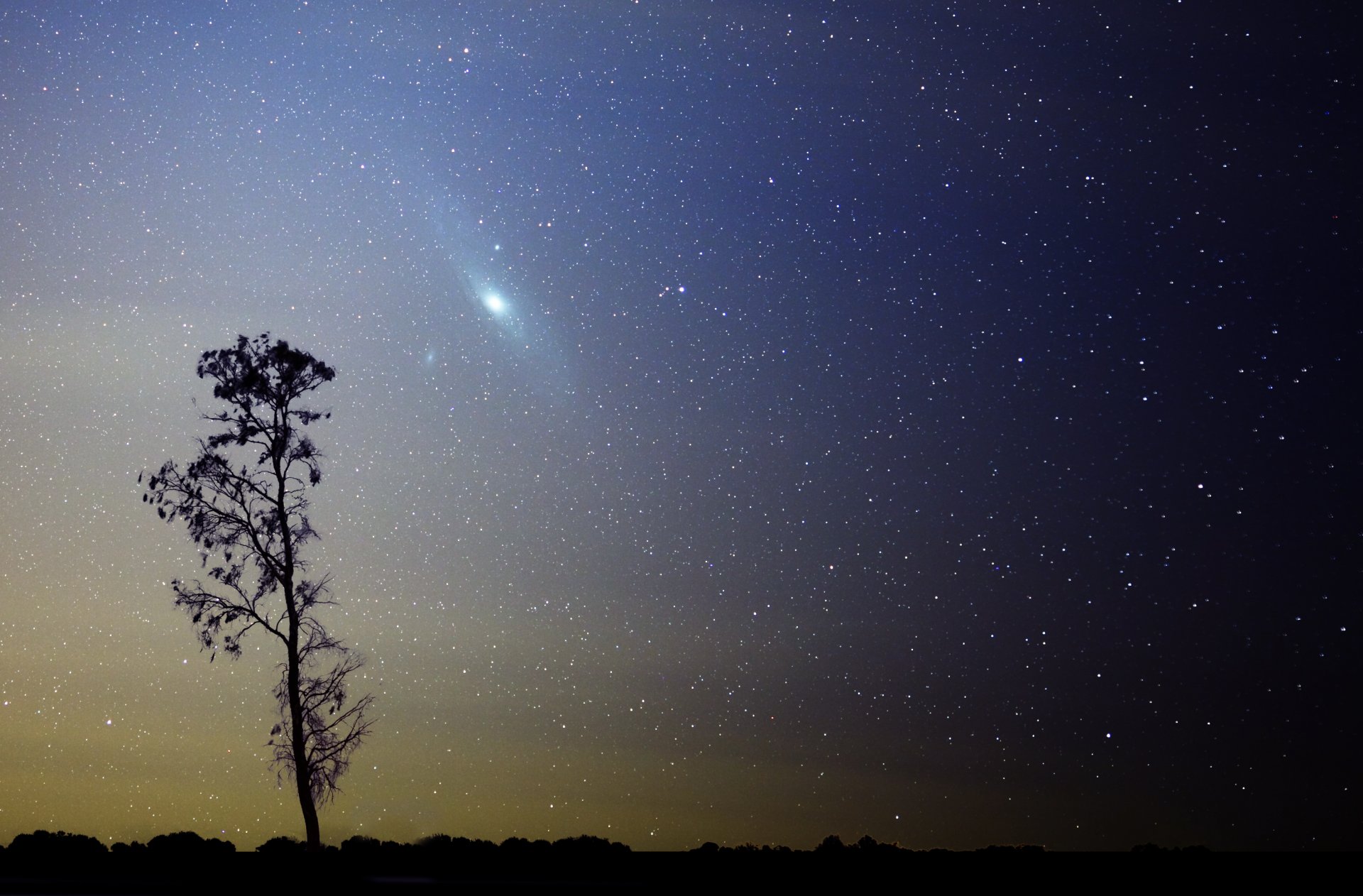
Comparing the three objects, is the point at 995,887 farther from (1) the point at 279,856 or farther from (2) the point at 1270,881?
(1) the point at 279,856

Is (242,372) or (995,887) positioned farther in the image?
(242,372)

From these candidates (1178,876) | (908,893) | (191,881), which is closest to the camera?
(908,893)

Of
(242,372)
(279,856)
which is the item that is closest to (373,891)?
(279,856)

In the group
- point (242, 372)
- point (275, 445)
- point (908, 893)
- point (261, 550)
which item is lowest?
point (908, 893)

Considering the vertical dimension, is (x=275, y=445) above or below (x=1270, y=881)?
above

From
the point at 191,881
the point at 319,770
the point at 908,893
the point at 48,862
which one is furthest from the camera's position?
the point at 319,770

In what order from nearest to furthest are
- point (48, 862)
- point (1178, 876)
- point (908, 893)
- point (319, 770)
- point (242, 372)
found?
point (908, 893) → point (1178, 876) → point (48, 862) → point (319, 770) → point (242, 372)

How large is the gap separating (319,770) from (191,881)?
5.79 metres

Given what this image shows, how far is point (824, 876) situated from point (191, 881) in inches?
254

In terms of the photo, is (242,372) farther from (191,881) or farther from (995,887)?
(995,887)

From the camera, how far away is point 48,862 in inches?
576

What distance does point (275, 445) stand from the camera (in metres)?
19.0

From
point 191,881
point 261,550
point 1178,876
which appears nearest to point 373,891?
point 191,881

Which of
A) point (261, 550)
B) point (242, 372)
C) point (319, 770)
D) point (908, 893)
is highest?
point (242, 372)
